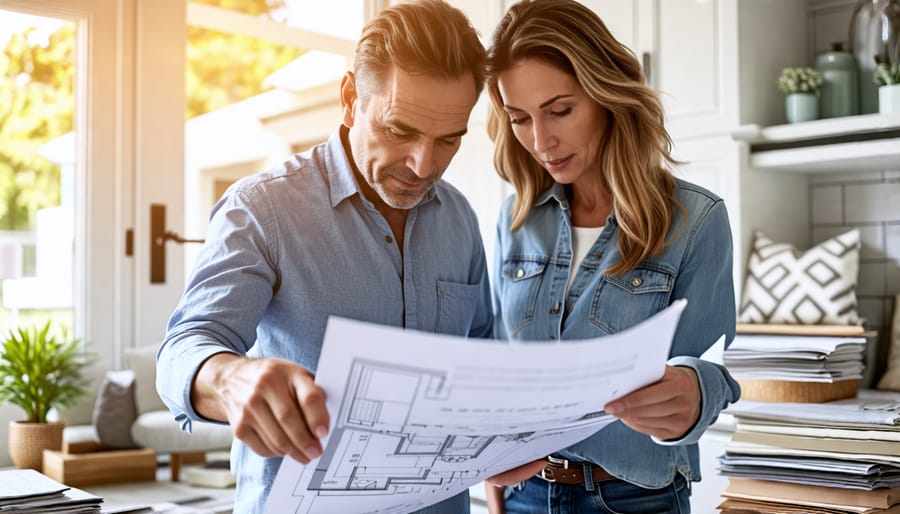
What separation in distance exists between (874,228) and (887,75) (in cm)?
46

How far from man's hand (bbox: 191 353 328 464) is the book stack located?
4.74ft

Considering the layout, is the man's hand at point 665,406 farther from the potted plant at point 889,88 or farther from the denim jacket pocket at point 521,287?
the potted plant at point 889,88

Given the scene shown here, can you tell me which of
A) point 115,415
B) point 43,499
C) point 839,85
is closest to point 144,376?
point 115,415

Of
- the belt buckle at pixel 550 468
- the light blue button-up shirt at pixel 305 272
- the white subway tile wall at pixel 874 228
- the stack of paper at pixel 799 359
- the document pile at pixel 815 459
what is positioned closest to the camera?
the light blue button-up shirt at pixel 305 272

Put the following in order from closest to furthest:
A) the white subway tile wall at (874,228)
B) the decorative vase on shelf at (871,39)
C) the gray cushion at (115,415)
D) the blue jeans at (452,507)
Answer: the blue jeans at (452,507) < the decorative vase on shelf at (871,39) < the white subway tile wall at (874,228) < the gray cushion at (115,415)

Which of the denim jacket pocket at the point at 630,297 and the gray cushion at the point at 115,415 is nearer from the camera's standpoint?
the denim jacket pocket at the point at 630,297

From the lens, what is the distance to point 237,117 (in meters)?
7.49

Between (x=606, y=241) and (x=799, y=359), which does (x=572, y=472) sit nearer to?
(x=606, y=241)

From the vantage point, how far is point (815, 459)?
1.74m

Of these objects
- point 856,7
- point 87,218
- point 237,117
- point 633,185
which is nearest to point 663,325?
point 633,185

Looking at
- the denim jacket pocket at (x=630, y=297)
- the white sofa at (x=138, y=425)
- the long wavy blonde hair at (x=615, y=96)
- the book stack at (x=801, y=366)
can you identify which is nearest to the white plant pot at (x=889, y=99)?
the book stack at (x=801, y=366)

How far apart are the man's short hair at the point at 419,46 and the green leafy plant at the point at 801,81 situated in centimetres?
145

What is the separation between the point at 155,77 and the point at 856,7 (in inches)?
97.7

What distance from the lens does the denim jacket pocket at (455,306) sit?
1.26m
